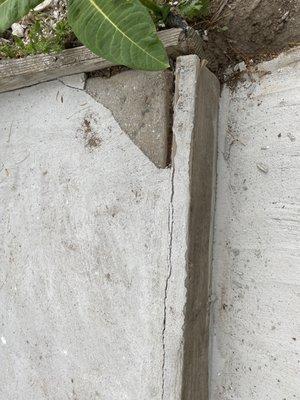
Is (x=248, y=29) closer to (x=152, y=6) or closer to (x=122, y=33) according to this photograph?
(x=152, y=6)

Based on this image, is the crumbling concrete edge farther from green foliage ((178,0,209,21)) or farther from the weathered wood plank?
green foliage ((178,0,209,21))

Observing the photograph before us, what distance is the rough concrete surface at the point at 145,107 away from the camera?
1.45 metres

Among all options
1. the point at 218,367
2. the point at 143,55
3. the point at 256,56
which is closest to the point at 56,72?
the point at 143,55

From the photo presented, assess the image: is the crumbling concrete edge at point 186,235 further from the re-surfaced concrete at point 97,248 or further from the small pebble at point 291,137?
the small pebble at point 291,137

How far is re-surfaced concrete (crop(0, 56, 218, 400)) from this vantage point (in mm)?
1414

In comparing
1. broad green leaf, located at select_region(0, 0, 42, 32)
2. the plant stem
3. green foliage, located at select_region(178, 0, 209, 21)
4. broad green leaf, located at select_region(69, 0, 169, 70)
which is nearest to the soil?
green foliage, located at select_region(178, 0, 209, 21)

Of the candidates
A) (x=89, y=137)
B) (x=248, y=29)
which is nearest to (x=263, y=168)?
(x=248, y=29)

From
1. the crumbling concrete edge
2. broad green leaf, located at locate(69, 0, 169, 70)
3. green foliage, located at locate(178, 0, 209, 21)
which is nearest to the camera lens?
broad green leaf, located at locate(69, 0, 169, 70)

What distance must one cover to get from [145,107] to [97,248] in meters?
0.43

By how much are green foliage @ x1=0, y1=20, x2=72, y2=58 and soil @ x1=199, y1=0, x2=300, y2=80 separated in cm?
40

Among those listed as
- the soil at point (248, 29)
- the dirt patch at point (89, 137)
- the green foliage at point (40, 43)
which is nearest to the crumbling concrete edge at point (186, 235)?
the soil at point (248, 29)

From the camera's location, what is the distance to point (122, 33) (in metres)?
1.28

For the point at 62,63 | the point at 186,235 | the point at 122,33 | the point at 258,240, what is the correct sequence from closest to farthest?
1. the point at 122,33
2. the point at 186,235
3. the point at 258,240
4. the point at 62,63

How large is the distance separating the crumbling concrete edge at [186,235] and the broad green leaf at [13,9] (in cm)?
42
